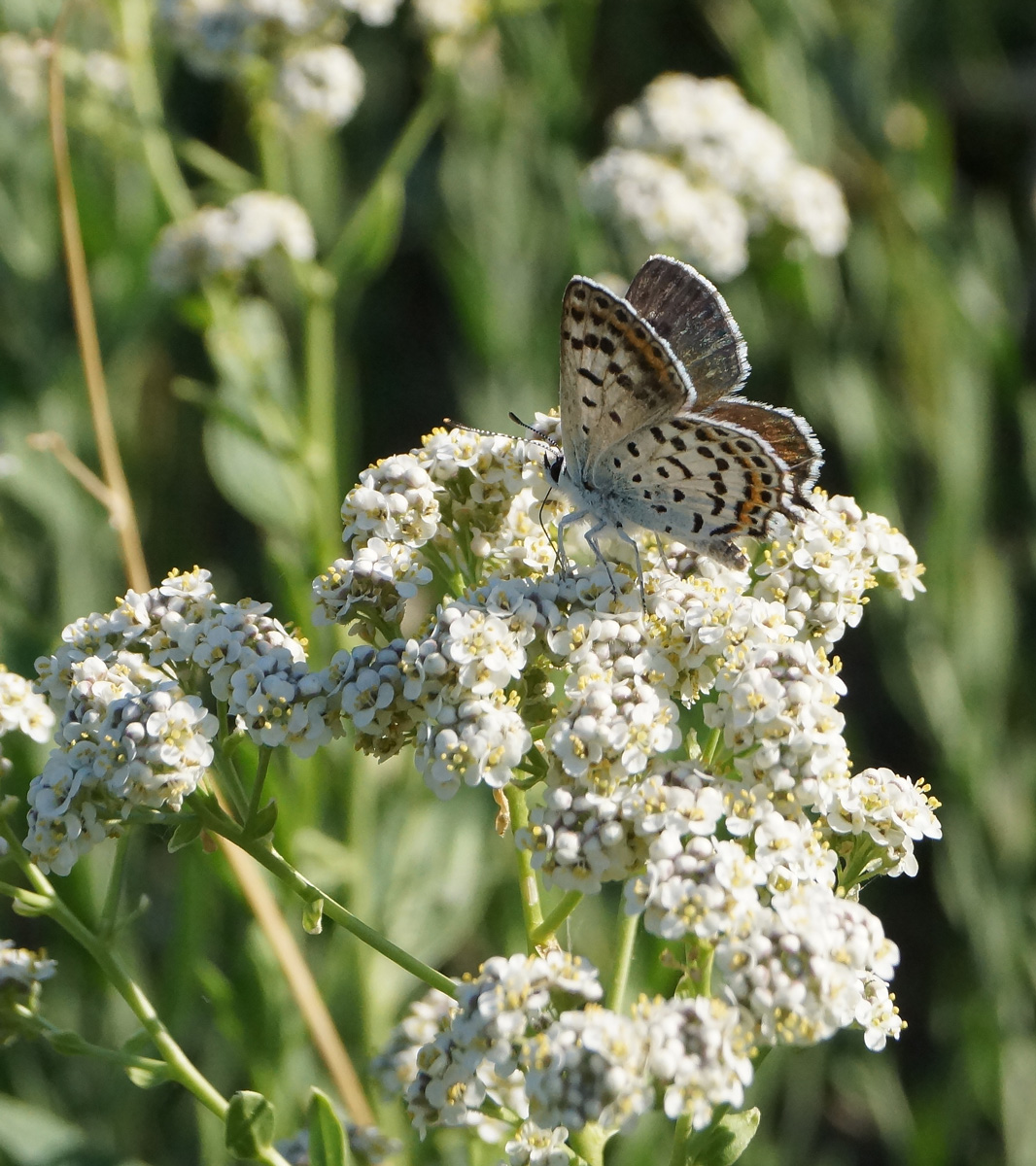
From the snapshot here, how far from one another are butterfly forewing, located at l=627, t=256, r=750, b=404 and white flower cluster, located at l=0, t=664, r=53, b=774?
1158mm

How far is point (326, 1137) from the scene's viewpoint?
5.85 feet

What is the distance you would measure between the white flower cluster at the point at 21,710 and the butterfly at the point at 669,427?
0.85 meters

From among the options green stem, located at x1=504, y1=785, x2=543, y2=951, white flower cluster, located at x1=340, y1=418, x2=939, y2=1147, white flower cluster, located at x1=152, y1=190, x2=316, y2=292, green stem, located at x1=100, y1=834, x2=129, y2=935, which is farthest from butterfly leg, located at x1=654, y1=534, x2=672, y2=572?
white flower cluster, located at x1=152, y1=190, x2=316, y2=292

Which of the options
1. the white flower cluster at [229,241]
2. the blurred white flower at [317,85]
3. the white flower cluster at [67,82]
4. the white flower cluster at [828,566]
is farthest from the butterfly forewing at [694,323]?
the white flower cluster at [67,82]

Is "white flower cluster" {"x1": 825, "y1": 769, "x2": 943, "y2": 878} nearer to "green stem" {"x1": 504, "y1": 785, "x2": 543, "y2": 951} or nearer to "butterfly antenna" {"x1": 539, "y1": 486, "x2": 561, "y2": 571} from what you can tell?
"green stem" {"x1": 504, "y1": 785, "x2": 543, "y2": 951}

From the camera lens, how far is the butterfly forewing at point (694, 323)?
2.12 m

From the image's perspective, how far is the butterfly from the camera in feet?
6.77

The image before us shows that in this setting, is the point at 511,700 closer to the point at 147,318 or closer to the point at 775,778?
the point at 775,778

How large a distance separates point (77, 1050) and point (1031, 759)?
283 centimetres

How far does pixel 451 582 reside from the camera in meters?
2.27

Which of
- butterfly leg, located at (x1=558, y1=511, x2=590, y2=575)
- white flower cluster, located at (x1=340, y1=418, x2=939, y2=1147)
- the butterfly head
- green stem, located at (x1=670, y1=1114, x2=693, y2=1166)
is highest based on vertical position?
the butterfly head

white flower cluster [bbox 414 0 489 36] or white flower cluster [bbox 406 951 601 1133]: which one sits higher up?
white flower cluster [bbox 414 0 489 36]

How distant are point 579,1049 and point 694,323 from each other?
117 centimetres

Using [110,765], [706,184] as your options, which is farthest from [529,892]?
[706,184]
